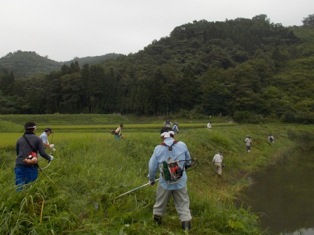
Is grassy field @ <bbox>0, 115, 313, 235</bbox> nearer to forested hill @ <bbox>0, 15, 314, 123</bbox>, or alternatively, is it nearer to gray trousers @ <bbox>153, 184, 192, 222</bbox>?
gray trousers @ <bbox>153, 184, 192, 222</bbox>

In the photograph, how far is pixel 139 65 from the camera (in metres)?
77.3

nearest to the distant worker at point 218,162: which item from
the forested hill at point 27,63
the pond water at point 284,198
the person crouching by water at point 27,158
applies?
the pond water at point 284,198

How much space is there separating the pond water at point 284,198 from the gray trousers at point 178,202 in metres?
3.41

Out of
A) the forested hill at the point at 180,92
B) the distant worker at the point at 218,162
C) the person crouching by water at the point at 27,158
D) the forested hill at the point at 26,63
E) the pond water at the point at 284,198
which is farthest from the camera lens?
the forested hill at the point at 26,63

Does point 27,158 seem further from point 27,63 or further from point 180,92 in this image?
point 27,63

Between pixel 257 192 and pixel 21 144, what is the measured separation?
11443mm

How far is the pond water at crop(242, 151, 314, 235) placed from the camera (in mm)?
Answer: 10867

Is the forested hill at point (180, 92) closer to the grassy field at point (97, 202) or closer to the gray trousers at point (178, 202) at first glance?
the grassy field at point (97, 202)

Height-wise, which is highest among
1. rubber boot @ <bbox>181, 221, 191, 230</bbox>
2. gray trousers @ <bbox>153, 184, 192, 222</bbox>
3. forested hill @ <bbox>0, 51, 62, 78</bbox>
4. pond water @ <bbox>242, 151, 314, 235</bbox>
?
forested hill @ <bbox>0, 51, 62, 78</bbox>

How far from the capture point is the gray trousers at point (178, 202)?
20.8 ft

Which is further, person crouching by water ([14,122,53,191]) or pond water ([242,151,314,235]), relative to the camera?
pond water ([242,151,314,235])

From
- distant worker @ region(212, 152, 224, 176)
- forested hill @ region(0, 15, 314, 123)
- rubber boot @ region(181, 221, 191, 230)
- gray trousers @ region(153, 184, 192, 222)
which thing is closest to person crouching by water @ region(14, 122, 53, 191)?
gray trousers @ region(153, 184, 192, 222)

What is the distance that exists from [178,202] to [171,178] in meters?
0.55

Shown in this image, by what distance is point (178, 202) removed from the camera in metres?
6.43
